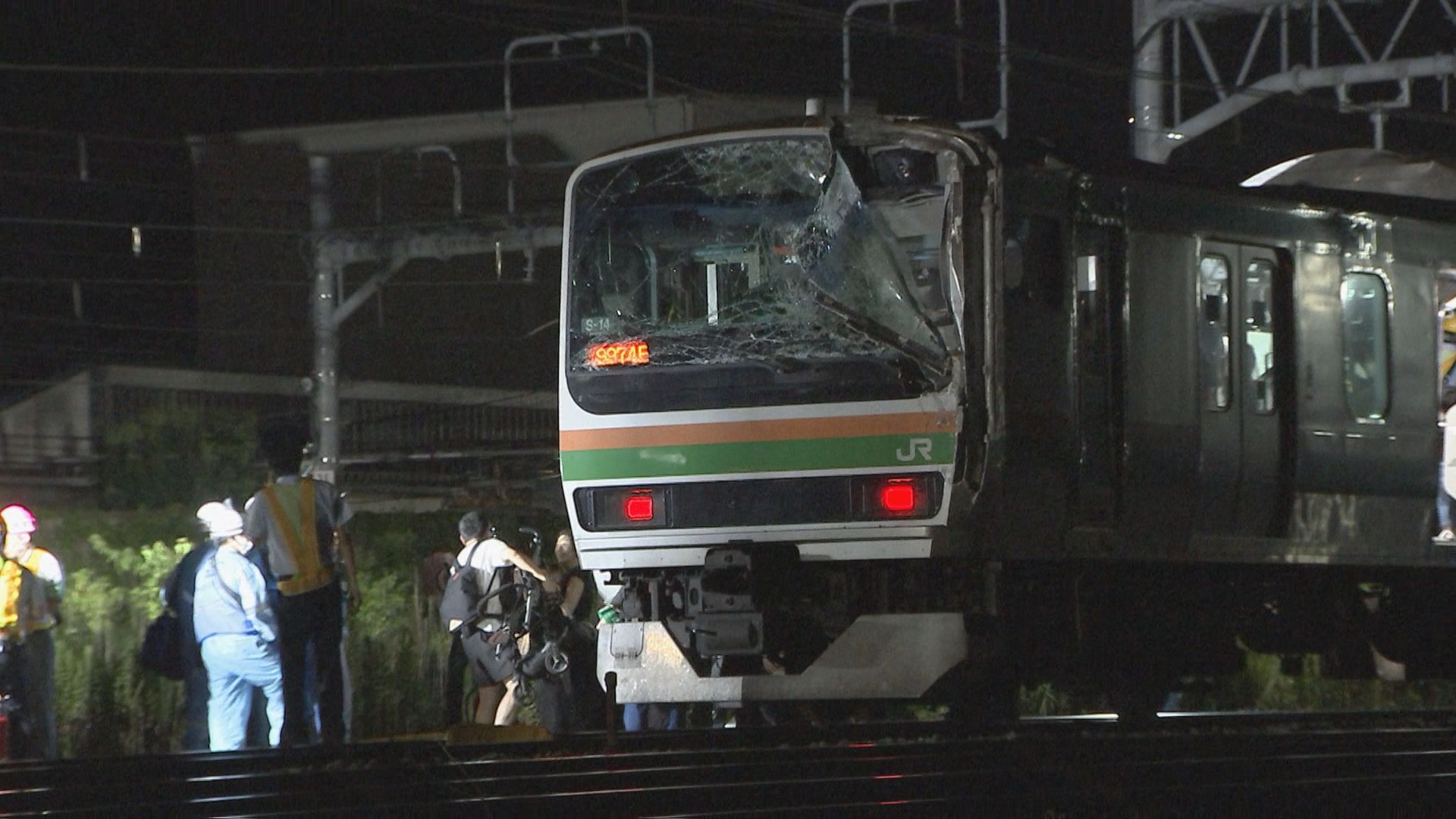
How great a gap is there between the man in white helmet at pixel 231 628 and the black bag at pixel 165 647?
197mm

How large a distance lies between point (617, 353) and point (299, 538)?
6.14ft

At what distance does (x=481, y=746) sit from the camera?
9.13 metres

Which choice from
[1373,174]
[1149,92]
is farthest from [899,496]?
[1149,92]

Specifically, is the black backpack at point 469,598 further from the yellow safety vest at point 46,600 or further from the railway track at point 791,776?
the yellow safety vest at point 46,600

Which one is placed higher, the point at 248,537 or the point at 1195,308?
the point at 1195,308

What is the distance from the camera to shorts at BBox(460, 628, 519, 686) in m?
11.4

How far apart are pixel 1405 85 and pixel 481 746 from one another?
46.4ft

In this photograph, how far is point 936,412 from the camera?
9531 millimetres

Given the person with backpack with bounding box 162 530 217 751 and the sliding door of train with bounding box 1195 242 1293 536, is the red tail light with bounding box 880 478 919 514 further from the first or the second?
the person with backpack with bounding box 162 530 217 751

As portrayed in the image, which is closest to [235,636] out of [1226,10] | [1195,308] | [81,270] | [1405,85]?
[1195,308]

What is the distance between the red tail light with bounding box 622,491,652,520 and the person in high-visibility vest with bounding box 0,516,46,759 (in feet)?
10.0

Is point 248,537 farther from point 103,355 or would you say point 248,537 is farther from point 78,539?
point 103,355

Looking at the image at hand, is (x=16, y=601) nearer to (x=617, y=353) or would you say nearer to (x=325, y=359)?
(x=617, y=353)

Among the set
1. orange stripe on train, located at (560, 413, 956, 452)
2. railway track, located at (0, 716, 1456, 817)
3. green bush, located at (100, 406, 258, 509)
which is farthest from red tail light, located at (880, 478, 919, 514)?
green bush, located at (100, 406, 258, 509)
